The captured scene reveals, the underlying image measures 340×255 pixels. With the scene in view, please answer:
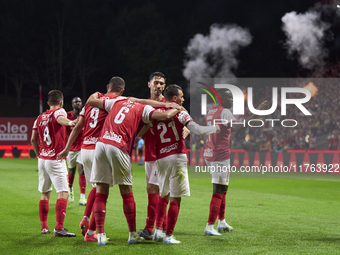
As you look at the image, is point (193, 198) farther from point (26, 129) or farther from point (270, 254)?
point (26, 129)

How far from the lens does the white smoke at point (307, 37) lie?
41.0m

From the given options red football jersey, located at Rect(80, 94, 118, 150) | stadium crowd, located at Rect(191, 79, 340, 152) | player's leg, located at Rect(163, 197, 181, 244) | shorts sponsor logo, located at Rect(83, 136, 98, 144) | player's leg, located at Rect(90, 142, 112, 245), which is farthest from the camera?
stadium crowd, located at Rect(191, 79, 340, 152)

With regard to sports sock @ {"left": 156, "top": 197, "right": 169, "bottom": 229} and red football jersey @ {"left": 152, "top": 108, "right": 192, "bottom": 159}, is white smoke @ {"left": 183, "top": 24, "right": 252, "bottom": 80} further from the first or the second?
sports sock @ {"left": 156, "top": 197, "right": 169, "bottom": 229}

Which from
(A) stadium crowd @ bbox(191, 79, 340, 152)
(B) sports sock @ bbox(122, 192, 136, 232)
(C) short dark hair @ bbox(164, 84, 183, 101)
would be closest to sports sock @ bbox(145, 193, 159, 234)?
(B) sports sock @ bbox(122, 192, 136, 232)

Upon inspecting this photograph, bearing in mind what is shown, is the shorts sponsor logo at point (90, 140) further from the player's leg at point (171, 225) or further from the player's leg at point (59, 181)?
the player's leg at point (171, 225)

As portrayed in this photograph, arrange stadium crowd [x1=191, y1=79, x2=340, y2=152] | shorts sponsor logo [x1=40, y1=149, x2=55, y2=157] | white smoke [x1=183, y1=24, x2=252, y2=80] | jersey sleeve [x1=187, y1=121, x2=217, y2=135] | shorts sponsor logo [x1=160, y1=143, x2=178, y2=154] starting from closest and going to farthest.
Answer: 1. jersey sleeve [x1=187, y1=121, x2=217, y2=135]
2. shorts sponsor logo [x1=160, y1=143, x2=178, y2=154]
3. shorts sponsor logo [x1=40, y1=149, x2=55, y2=157]
4. stadium crowd [x1=191, y1=79, x2=340, y2=152]
5. white smoke [x1=183, y1=24, x2=252, y2=80]

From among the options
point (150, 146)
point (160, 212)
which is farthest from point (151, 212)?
point (150, 146)

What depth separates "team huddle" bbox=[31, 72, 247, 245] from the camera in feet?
24.3

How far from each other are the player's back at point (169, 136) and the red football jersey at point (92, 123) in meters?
0.93

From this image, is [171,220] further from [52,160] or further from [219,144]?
[52,160]

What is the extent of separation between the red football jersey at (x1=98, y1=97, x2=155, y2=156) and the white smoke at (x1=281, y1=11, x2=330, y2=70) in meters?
35.0

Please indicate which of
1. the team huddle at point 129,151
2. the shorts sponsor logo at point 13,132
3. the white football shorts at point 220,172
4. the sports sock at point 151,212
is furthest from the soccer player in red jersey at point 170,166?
the shorts sponsor logo at point 13,132

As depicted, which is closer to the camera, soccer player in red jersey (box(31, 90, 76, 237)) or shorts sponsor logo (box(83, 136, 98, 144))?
shorts sponsor logo (box(83, 136, 98, 144))

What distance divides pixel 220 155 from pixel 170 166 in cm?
151
